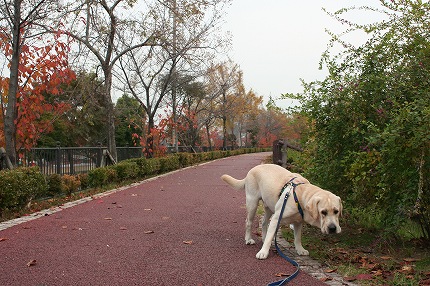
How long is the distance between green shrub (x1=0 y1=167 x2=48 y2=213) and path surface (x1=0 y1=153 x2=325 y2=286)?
73 cm

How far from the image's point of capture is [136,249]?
528 centimetres

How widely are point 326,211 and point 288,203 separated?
53 cm

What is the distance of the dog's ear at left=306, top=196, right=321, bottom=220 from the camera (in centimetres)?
439

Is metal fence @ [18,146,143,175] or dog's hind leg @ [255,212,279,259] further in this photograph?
metal fence @ [18,146,143,175]

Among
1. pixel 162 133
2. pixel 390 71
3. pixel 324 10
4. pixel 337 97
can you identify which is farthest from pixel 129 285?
pixel 162 133

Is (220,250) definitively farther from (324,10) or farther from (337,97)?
(324,10)

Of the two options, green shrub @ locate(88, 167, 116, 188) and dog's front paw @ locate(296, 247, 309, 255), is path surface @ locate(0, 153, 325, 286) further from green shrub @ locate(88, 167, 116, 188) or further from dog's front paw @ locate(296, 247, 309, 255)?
green shrub @ locate(88, 167, 116, 188)

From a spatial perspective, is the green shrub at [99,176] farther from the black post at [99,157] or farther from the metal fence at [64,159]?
the black post at [99,157]

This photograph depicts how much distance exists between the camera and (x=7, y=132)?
9336 millimetres

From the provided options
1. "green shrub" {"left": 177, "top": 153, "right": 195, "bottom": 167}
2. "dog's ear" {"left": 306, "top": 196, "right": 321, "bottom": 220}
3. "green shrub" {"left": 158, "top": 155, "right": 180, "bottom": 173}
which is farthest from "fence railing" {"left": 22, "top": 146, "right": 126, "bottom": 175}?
"green shrub" {"left": 177, "top": 153, "right": 195, "bottom": 167}

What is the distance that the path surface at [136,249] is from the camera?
4.13 m

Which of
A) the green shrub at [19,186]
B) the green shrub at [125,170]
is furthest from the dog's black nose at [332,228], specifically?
the green shrub at [125,170]

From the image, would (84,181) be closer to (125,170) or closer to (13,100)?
(125,170)

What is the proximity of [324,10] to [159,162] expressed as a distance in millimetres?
13320
